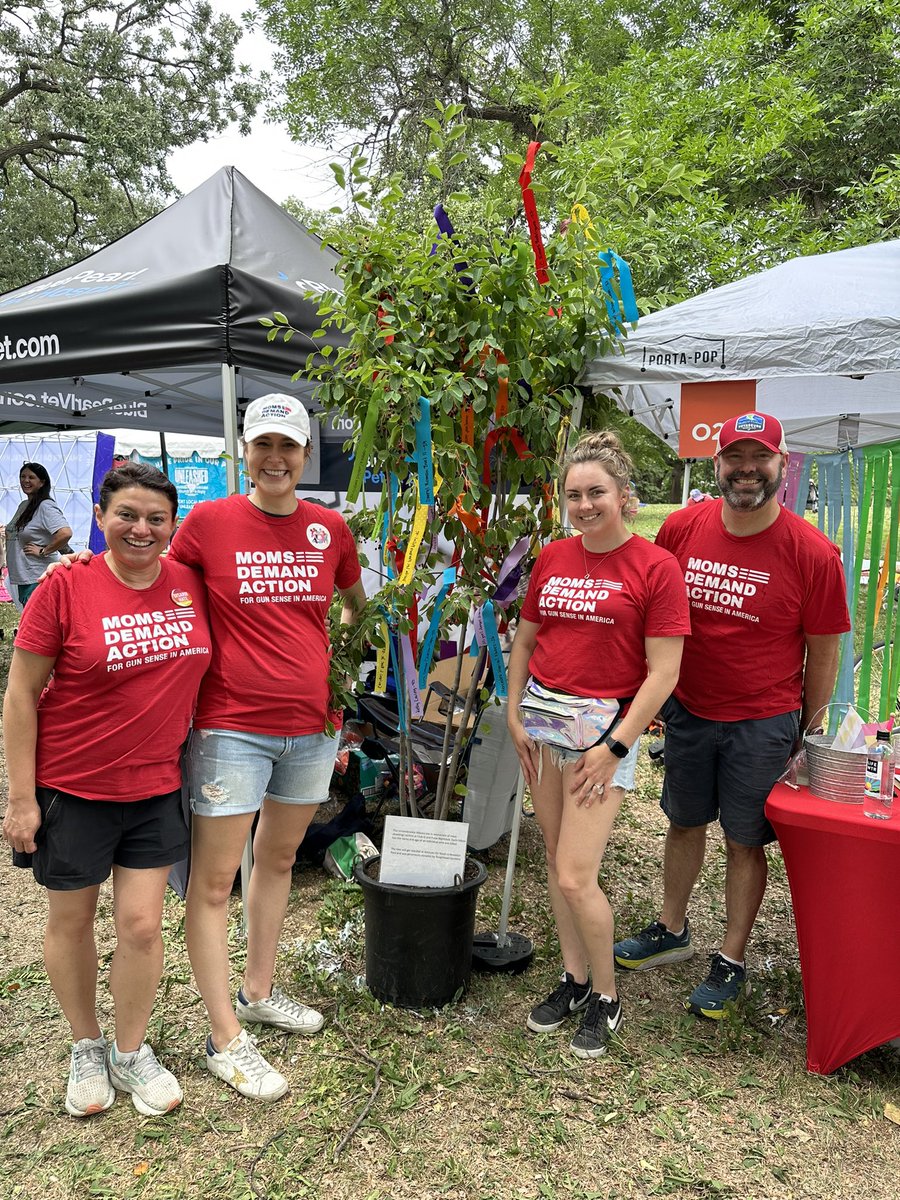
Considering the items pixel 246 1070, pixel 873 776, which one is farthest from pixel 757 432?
pixel 246 1070

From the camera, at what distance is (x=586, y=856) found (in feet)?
7.71

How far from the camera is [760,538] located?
2.51 metres

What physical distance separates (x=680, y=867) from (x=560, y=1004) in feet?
2.08

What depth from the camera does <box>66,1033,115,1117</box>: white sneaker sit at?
219 centimetres

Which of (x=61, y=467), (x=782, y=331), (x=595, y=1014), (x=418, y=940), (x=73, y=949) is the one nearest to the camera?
(x=73, y=949)

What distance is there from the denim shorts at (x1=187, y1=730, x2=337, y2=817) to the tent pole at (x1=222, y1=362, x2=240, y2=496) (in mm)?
952

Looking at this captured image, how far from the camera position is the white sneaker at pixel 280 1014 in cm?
256

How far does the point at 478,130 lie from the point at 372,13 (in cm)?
227

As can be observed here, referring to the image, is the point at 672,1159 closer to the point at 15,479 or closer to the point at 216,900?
the point at 216,900

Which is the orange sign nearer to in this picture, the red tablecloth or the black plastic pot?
the red tablecloth

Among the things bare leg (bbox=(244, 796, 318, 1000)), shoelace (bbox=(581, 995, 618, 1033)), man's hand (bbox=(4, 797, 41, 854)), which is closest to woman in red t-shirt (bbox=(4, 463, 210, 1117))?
man's hand (bbox=(4, 797, 41, 854))

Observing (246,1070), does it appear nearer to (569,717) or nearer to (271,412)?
(569,717)

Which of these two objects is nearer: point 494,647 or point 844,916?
point 844,916

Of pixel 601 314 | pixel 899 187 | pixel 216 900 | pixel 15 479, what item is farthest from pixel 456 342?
pixel 15 479
